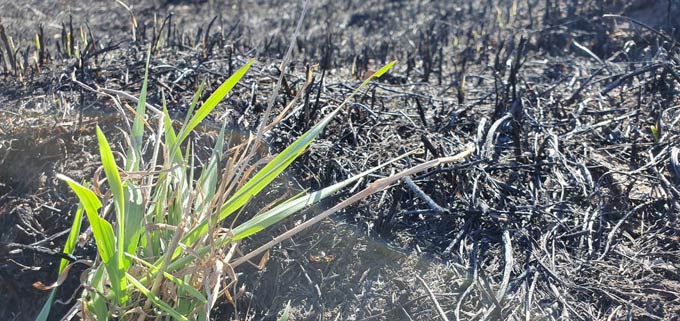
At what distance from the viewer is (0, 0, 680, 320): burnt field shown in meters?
2.70

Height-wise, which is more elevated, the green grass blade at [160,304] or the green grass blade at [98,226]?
the green grass blade at [98,226]

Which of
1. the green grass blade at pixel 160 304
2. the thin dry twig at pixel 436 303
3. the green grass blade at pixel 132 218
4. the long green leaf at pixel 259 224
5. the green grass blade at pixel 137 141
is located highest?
the green grass blade at pixel 137 141

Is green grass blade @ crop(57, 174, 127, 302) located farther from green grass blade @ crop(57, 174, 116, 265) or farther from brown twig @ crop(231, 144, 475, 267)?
brown twig @ crop(231, 144, 475, 267)

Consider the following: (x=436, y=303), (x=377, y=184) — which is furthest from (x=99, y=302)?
(x=436, y=303)

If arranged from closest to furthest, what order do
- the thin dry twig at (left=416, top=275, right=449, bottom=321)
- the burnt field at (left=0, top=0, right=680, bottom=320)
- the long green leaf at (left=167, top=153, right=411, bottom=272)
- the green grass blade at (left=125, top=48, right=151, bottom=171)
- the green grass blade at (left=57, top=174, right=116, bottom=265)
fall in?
the green grass blade at (left=57, top=174, right=116, bottom=265), the long green leaf at (left=167, top=153, right=411, bottom=272), the green grass blade at (left=125, top=48, right=151, bottom=171), the thin dry twig at (left=416, top=275, right=449, bottom=321), the burnt field at (left=0, top=0, right=680, bottom=320)

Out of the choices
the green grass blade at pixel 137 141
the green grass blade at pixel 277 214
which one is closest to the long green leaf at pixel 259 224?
the green grass blade at pixel 277 214

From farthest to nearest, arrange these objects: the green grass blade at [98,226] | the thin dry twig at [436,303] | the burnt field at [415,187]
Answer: the burnt field at [415,187]
the thin dry twig at [436,303]
the green grass blade at [98,226]

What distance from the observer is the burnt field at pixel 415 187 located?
2701 mm

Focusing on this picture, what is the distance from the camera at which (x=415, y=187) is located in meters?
2.91

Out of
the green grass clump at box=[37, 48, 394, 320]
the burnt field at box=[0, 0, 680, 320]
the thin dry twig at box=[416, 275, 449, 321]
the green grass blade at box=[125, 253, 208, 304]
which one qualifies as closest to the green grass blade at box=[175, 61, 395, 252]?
the green grass clump at box=[37, 48, 394, 320]

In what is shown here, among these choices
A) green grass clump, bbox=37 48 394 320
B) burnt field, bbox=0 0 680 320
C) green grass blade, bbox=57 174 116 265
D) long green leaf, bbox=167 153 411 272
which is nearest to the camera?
green grass blade, bbox=57 174 116 265

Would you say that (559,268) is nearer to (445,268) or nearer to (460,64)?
(445,268)

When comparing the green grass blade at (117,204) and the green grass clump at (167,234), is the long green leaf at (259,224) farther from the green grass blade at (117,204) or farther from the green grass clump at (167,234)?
the green grass blade at (117,204)

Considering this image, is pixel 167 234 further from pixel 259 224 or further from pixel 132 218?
pixel 259 224
